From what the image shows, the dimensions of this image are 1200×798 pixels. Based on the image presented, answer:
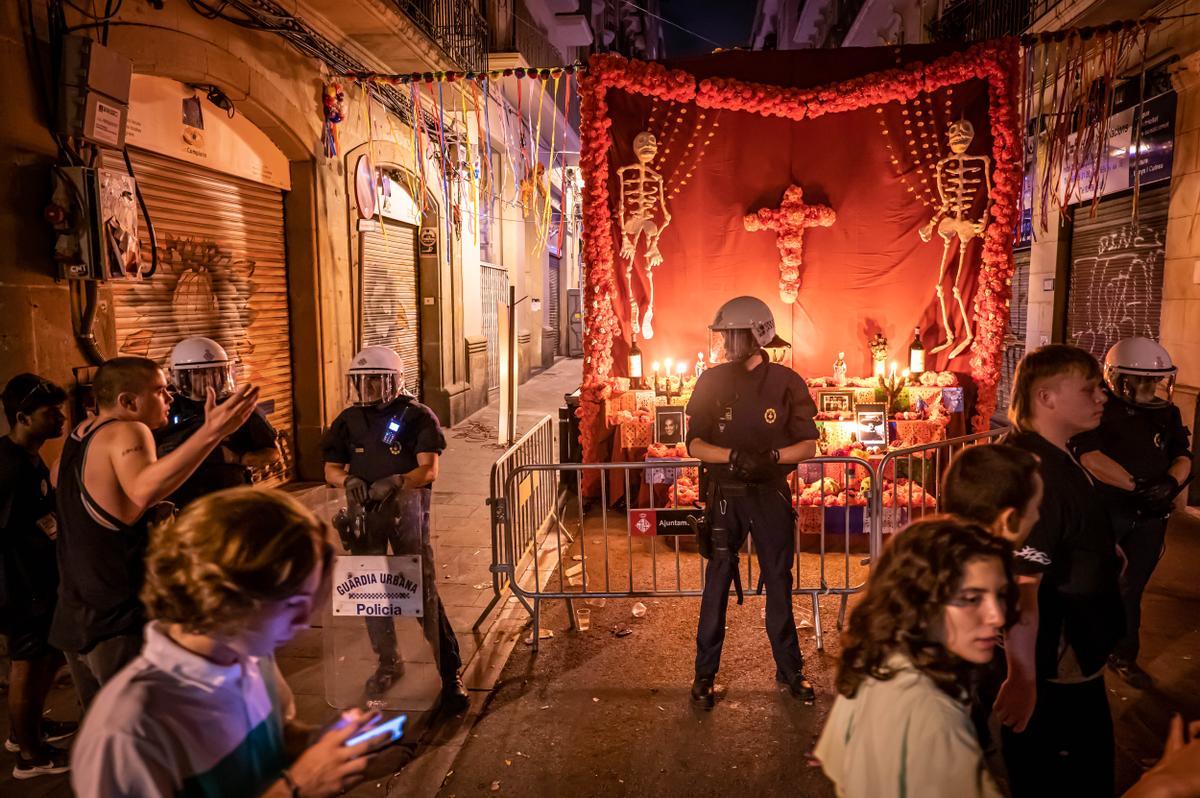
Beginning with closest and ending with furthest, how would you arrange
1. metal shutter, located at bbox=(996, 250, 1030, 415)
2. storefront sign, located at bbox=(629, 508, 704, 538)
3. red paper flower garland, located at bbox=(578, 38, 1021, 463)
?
storefront sign, located at bbox=(629, 508, 704, 538) < red paper flower garland, located at bbox=(578, 38, 1021, 463) < metal shutter, located at bbox=(996, 250, 1030, 415)

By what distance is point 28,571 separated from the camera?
389 cm

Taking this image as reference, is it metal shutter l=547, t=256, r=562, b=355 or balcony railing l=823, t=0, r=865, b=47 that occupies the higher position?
balcony railing l=823, t=0, r=865, b=47

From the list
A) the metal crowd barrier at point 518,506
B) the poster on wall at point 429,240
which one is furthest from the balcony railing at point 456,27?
the metal crowd barrier at point 518,506

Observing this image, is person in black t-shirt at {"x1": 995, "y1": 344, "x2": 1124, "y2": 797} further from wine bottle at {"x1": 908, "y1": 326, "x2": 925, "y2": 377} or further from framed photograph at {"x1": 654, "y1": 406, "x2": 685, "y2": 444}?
wine bottle at {"x1": 908, "y1": 326, "x2": 925, "y2": 377}

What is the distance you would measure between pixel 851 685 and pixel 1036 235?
13.7 m

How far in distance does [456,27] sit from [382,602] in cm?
1212

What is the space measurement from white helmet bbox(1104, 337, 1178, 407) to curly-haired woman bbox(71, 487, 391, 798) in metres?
4.83

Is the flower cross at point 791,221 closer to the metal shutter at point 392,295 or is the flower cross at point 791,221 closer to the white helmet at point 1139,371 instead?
the white helmet at point 1139,371

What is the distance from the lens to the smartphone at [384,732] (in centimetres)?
173

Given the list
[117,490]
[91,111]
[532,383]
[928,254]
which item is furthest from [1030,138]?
[117,490]

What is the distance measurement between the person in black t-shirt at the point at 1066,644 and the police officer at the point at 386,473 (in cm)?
303

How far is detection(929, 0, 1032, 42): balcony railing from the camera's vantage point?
12.8 m

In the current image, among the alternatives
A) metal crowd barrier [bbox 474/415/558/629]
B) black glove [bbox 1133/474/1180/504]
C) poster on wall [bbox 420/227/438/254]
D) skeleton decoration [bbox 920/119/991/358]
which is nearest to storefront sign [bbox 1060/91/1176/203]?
skeleton decoration [bbox 920/119/991/358]

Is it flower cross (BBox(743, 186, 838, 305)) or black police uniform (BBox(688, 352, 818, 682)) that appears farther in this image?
flower cross (BBox(743, 186, 838, 305))
